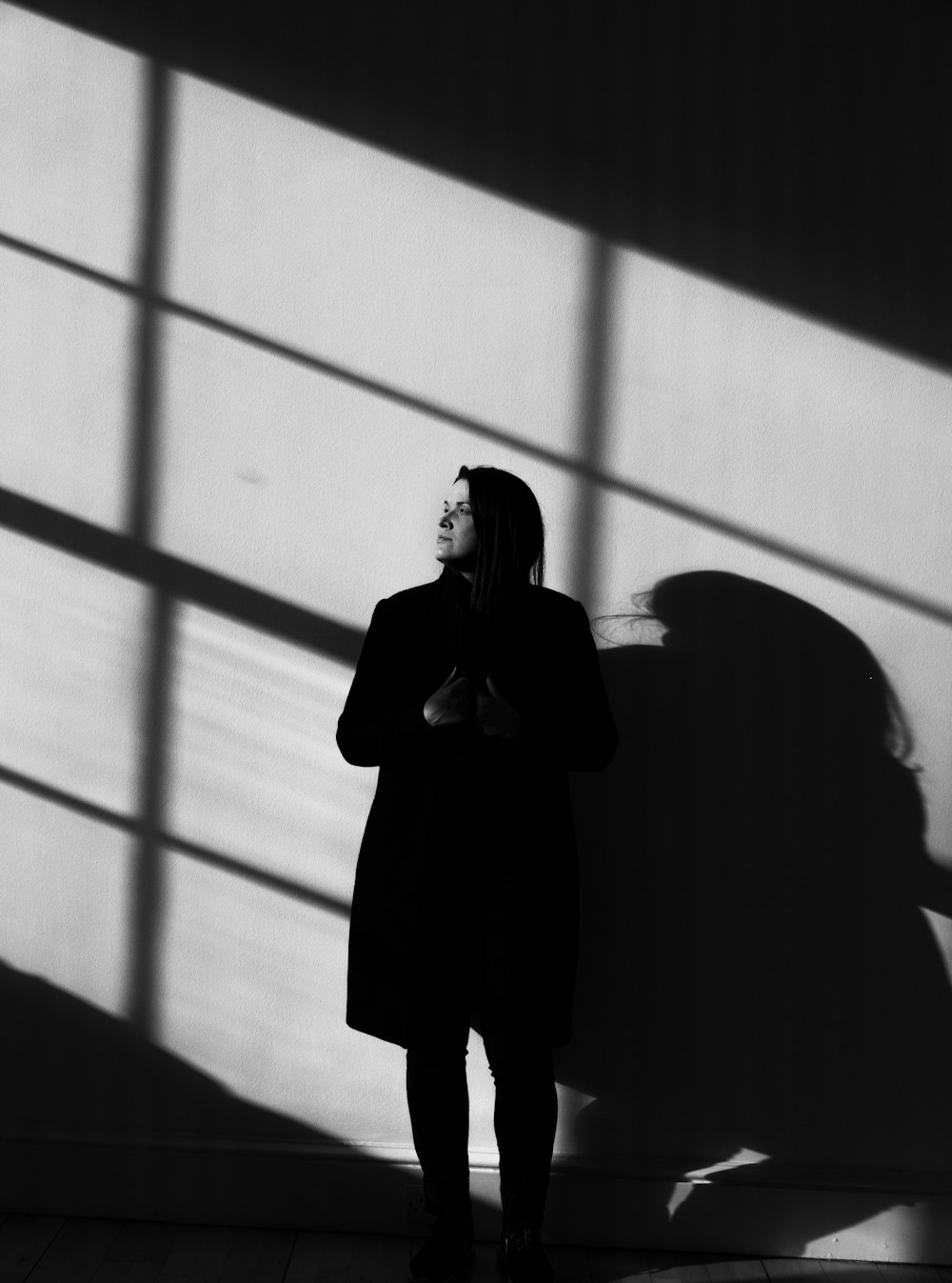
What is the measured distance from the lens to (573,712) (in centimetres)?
253

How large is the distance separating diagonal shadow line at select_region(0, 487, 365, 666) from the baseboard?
113cm

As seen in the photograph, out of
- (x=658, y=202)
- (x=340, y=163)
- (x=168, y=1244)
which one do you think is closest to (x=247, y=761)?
(x=168, y=1244)

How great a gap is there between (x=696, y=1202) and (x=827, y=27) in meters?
2.58

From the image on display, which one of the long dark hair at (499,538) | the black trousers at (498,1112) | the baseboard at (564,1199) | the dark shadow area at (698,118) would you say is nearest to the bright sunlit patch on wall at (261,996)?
the baseboard at (564,1199)

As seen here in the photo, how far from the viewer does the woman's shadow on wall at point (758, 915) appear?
2846mm

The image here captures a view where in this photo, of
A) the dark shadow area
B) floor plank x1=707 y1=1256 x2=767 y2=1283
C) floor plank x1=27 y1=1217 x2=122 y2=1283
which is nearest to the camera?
floor plank x1=27 y1=1217 x2=122 y2=1283

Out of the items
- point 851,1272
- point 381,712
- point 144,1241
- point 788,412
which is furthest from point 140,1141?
point 788,412

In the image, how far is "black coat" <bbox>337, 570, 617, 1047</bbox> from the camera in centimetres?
246

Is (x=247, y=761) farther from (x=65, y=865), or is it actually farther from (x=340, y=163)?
(x=340, y=163)

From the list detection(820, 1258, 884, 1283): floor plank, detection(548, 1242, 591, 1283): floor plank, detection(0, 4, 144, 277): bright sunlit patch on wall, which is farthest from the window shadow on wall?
detection(0, 4, 144, 277): bright sunlit patch on wall

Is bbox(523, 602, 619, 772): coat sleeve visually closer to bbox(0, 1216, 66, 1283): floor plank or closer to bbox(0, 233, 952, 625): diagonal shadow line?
bbox(0, 233, 952, 625): diagonal shadow line

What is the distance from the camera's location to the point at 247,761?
9.48 ft

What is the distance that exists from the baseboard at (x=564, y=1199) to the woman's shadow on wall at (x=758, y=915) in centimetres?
3

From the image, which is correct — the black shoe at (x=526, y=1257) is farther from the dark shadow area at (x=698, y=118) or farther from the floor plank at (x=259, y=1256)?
the dark shadow area at (x=698, y=118)
